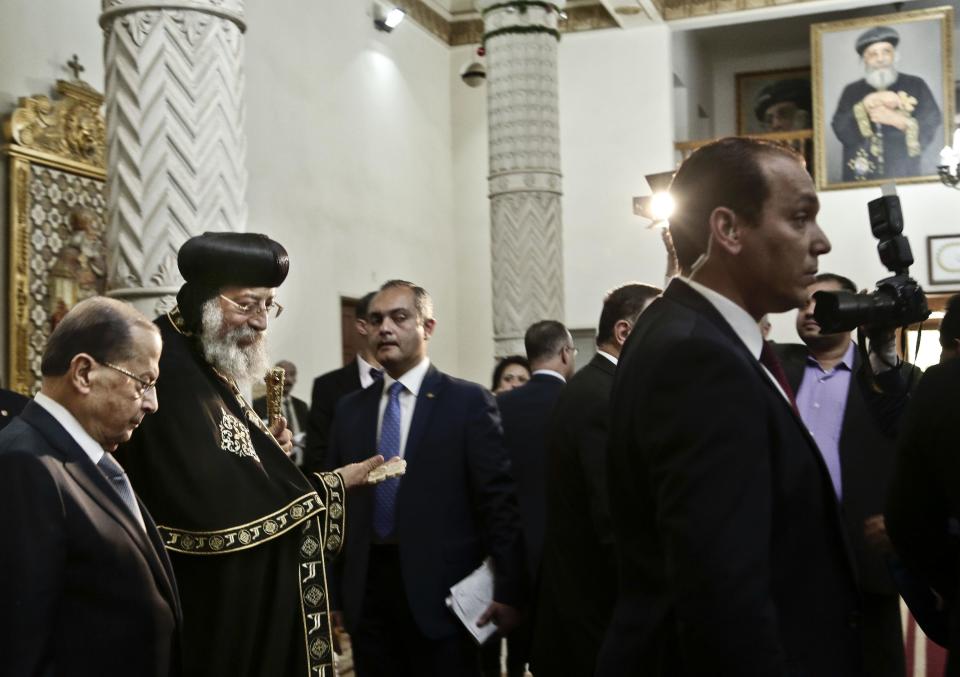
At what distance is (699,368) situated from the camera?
180 centimetres

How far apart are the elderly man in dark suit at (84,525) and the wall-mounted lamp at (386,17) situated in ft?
36.7

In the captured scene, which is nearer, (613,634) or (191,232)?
(613,634)

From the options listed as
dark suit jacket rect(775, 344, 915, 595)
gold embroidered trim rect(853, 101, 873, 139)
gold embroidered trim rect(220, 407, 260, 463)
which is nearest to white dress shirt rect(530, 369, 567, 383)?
dark suit jacket rect(775, 344, 915, 595)

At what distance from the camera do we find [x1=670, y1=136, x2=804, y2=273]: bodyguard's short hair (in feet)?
6.34

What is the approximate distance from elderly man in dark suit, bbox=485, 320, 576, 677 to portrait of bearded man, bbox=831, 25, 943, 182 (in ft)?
33.0

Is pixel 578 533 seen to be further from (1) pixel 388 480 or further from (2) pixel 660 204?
(2) pixel 660 204

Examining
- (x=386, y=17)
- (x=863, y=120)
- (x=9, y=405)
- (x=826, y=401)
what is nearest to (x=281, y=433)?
(x=9, y=405)

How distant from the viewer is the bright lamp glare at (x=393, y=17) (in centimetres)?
1313

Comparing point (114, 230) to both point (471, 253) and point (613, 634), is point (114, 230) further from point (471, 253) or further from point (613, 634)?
point (471, 253)

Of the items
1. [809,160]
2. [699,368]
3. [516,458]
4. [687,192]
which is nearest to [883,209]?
[687,192]

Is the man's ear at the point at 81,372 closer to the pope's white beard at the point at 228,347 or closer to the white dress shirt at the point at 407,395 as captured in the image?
the pope's white beard at the point at 228,347

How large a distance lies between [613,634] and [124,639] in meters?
1.05

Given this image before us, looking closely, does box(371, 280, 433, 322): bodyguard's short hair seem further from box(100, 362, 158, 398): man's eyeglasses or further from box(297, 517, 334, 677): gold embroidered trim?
box(100, 362, 158, 398): man's eyeglasses

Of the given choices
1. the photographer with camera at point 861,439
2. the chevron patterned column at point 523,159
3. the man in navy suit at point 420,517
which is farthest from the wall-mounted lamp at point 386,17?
the photographer with camera at point 861,439
